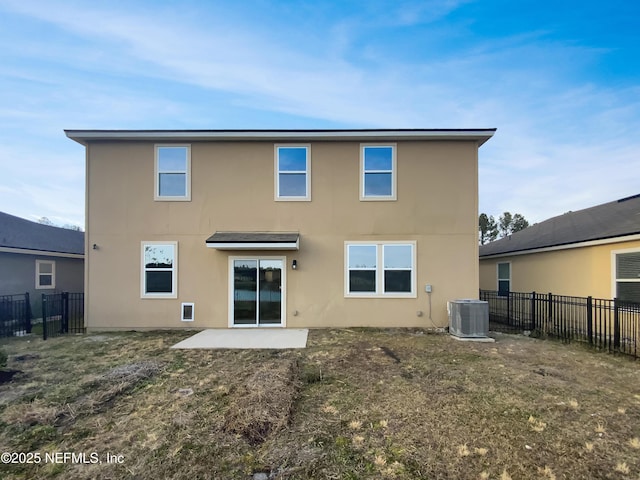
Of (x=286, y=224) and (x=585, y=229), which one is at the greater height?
(x=286, y=224)

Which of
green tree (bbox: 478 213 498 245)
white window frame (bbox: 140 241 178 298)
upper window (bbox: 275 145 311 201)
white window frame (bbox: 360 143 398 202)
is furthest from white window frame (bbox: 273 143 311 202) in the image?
green tree (bbox: 478 213 498 245)

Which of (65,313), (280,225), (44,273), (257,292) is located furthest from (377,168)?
(44,273)

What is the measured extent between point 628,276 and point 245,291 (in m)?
10.8

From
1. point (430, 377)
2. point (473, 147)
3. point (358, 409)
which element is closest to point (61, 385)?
point (358, 409)

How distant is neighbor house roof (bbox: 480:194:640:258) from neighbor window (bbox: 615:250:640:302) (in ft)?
1.87

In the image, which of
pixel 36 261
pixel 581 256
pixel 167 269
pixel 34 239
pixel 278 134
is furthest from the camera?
pixel 34 239

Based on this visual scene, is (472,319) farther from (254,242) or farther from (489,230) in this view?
(489,230)

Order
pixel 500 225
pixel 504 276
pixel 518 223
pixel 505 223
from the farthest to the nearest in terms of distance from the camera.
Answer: pixel 500 225
pixel 505 223
pixel 518 223
pixel 504 276

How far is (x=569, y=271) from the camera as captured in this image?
381 inches

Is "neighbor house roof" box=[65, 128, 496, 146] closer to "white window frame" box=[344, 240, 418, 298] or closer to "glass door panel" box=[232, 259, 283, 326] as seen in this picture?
"white window frame" box=[344, 240, 418, 298]

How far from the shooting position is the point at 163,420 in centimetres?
371

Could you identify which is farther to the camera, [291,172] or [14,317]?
[14,317]

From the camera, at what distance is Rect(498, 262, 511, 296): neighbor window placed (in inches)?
511

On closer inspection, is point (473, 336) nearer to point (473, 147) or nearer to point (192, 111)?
point (473, 147)
